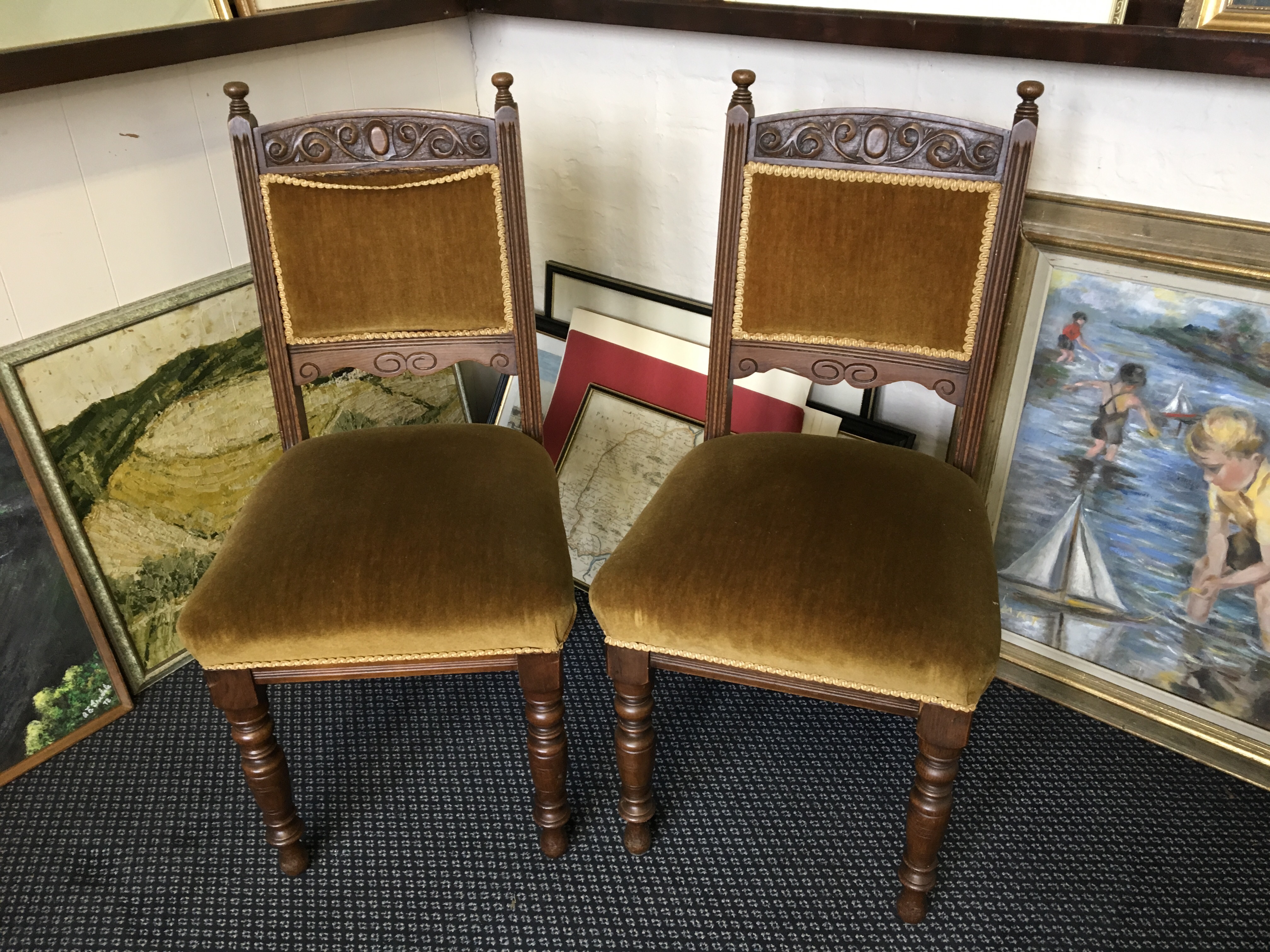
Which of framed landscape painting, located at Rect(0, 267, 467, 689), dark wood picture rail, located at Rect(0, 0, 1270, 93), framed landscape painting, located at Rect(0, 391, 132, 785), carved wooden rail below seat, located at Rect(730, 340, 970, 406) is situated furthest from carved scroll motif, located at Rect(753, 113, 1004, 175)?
framed landscape painting, located at Rect(0, 391, 132, 785)

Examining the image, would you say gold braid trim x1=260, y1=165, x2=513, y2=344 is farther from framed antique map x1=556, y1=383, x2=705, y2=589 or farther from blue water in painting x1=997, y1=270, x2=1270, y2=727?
blue water in painting x1=997, y1=270, x2=1270, y2=727

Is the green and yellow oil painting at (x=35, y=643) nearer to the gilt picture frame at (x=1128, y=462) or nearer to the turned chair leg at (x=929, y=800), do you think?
the turned chair leg at (x=929, y=800)

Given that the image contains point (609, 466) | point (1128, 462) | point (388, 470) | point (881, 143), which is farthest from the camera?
point (609, 466)

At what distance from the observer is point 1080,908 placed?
1.58 meters

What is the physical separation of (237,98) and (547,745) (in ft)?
3.63

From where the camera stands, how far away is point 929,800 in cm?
142

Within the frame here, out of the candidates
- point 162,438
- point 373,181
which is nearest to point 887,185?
point 373,181

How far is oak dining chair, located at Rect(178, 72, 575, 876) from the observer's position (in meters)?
1.38

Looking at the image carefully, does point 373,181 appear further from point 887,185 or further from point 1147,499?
point 1147,499

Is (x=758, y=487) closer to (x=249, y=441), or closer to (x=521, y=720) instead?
(x=521, y=720)

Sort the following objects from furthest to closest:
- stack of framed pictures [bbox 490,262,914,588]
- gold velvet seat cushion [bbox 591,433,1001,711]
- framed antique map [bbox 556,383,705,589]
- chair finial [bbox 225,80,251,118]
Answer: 1. framed antique map [bbox 556,383,705,589]
2. stack of framed pictures [bbox 490,262,914,588]
3. chair finial [bbox 225,80,251,118]
4. gold velvet seat cushion [bbox 591,433,1001,711]

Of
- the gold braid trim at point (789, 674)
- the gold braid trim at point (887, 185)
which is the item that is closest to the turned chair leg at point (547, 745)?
the gold braid trim at point (789, 674)

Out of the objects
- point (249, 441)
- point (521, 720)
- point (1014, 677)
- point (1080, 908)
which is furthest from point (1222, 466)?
point (249, 441)

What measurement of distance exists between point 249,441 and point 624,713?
1055mm
